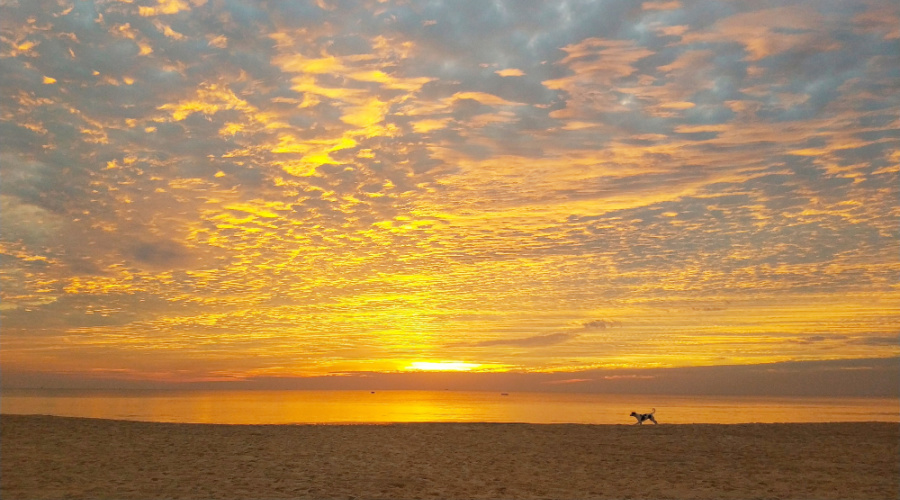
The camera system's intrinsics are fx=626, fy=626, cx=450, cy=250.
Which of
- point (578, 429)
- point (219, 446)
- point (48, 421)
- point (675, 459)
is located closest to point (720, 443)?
point (675, 459)

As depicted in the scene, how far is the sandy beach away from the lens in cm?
1603

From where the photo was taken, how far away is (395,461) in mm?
20062

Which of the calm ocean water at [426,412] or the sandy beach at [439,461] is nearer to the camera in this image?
the sandy beach at [439,461]

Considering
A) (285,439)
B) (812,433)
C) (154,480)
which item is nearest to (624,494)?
(154,480)

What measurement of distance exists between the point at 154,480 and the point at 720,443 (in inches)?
785

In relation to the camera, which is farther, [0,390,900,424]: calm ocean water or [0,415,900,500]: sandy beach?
[0,390,900,424]: calm ocean water

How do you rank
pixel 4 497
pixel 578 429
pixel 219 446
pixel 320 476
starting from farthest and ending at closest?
pixel 578 429, pixel 219 446, pixel 320 476, pixel 4 497

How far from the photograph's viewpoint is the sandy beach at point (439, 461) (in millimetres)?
16031

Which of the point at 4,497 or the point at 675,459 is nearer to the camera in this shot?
the point at 4,497

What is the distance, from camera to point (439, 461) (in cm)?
2034

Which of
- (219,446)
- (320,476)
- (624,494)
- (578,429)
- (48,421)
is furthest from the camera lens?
(578,429)

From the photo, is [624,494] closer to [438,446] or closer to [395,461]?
[395,461]

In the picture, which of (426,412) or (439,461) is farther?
(426,412)

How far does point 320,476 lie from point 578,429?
48.6ft
